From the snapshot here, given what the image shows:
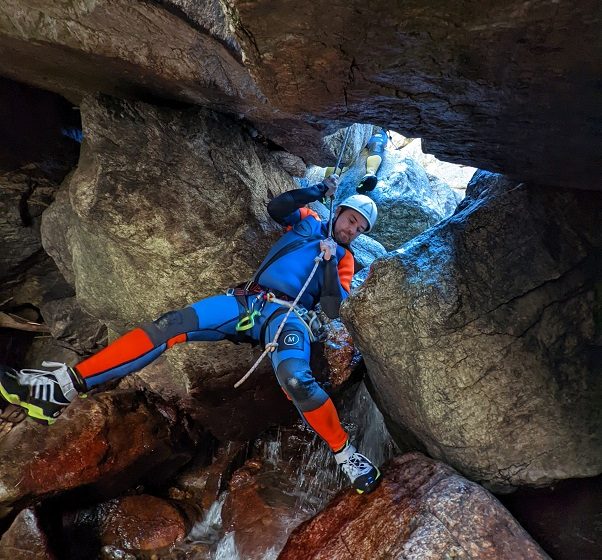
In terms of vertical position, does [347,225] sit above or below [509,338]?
above

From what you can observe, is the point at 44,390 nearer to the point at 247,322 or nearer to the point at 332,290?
the point at 247,322

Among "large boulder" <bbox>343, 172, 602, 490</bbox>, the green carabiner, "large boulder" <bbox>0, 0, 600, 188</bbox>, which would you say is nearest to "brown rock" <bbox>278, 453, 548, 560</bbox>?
"large boulder" <bbox>343, 172, 602, 490</bbox>

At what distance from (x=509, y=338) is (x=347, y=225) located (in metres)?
2.18

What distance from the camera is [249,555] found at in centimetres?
457

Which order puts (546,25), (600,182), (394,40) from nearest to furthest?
(546,25) < (394,40) < (600,182)

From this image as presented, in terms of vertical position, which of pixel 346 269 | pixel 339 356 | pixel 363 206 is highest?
pixel 363 206

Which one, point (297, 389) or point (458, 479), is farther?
A: point (297, 389)

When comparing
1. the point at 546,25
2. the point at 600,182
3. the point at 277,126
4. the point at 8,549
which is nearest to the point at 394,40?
the point at 546,25

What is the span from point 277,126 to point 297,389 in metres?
3.66

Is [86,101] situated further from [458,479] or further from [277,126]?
[458,479]

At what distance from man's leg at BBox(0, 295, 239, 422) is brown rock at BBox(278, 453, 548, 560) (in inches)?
84.5

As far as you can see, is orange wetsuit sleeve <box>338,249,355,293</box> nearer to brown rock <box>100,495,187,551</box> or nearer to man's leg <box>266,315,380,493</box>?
man's leg <box>266,315,380,493</box>

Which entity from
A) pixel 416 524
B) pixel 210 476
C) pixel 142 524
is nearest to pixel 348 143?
pixel 210 476

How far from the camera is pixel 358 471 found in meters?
3.60
